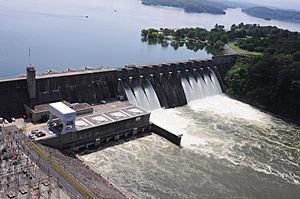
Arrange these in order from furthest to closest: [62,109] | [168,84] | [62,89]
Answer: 1. [168,84]
2. [62,89]
3. [62,109]

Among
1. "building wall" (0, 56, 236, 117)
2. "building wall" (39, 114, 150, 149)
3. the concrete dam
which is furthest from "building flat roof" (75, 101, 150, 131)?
"building wall" (0, 56, 236, 117)

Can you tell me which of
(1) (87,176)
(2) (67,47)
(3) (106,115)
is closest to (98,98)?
(3) (106,115)

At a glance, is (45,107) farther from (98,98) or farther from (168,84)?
(168,84)

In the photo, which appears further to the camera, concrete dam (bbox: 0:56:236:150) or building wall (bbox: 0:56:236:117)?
building wall (bbox: 0:56:236:117)

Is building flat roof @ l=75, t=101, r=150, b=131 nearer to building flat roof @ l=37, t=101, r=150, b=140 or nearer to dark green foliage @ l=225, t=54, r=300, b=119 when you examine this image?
building flat roof @ l=37, t=101, r=150, b=140

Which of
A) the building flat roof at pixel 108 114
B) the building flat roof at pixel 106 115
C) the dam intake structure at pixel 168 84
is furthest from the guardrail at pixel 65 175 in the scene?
the dam intake structure at pixel 168 84

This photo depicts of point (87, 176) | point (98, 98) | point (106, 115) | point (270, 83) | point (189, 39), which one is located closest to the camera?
point (87, 176)
